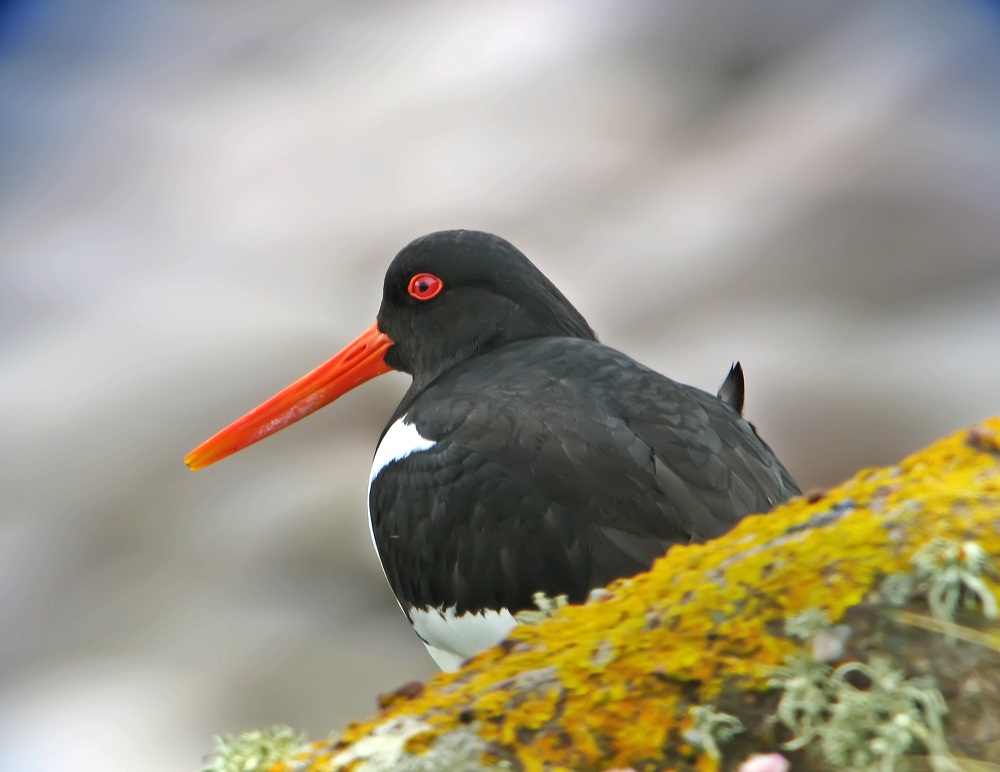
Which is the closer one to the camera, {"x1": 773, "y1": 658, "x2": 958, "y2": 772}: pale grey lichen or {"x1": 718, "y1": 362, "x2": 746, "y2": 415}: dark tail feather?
{"x1": 773, "y1": 658, "x2": 958, "y2": 772}: pale grey lichen

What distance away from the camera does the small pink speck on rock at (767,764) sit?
743mm

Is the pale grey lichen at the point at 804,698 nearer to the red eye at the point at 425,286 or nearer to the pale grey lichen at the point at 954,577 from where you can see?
the pale grey lichen at the point at 954,577

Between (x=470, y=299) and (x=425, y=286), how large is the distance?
116mm

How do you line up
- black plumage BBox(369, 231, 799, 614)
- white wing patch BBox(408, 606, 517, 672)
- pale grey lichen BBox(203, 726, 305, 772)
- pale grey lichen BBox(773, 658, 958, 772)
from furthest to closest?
white wing patch BBox(408, 606, 517, 672), black plumage BBox(369, 231, 799, 614), pale grey lichen BBox(203, 726, 305, 772), pale grey lichen BBox(773, 658, 958, 772)

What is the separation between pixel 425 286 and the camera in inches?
94.5


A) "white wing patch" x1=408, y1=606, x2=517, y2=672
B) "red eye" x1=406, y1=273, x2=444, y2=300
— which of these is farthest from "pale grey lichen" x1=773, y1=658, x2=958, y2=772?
"red eye" x1=406, y1=273, x2=444, y2=300

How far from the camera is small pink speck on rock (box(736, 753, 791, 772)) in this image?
743 millimetres

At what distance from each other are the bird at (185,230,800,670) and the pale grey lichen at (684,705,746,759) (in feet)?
2.28

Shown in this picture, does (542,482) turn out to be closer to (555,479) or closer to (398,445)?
(555,479)

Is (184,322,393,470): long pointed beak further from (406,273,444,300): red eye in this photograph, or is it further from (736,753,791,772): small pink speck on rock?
(736,753,791,772): small pink speck on rock

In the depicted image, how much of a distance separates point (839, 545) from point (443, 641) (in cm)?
118

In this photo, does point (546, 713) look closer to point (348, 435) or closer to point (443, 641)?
point (443, 641)

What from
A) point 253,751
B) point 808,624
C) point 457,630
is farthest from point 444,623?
point 808,624

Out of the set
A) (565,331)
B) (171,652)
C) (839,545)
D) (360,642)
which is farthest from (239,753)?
(171,652)
